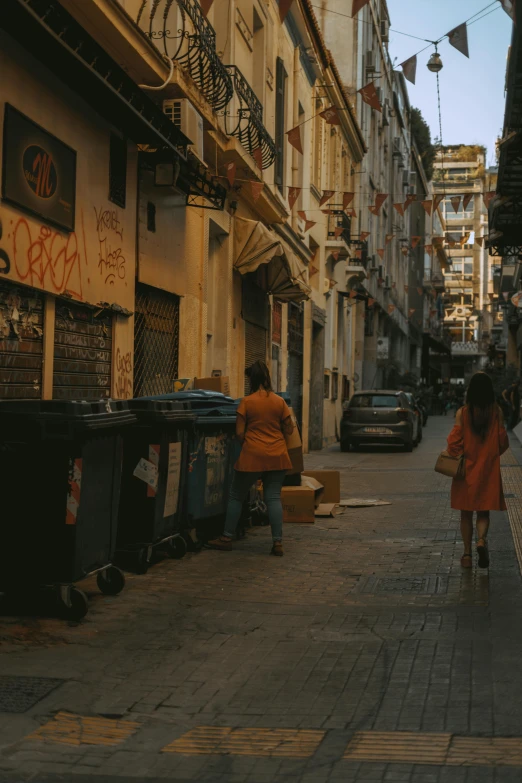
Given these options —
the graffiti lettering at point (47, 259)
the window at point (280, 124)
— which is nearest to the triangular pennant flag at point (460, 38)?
the graffiti lettering at point (47, 259)

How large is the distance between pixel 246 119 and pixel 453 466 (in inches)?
372

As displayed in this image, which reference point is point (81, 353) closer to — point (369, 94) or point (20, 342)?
point (20, 342)

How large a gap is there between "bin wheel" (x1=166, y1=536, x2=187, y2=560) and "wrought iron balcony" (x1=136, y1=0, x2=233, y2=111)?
625 cm

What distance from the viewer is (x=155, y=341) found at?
1417 centimetres

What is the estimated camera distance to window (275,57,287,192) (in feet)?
70.7

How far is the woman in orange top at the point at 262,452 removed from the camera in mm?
9820

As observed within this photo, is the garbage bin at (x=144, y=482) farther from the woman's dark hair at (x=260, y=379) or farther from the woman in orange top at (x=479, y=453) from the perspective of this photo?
the woman in orange top at (x=479, y=453)

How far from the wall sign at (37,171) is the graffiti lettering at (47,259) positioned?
0.16 metres

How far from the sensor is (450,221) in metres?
131

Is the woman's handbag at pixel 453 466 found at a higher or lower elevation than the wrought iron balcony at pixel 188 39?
lower

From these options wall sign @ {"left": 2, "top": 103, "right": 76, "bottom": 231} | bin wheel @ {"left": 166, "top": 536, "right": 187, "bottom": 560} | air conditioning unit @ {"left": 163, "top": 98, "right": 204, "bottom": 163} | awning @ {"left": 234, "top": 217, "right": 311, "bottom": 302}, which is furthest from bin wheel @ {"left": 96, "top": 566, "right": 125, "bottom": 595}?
awning @ {"left": 234, "top": 217, "right": 311, "bottom": 302}

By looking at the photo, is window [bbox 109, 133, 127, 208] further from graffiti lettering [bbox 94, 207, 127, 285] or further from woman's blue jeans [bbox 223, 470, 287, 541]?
woman's blue jeans [bbox 223, 470, 287, 541]

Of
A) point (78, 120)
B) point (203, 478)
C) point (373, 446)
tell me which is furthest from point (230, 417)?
point (373, 446)

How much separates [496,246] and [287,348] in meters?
5.19
